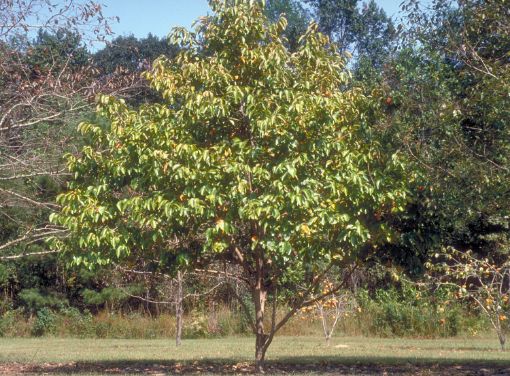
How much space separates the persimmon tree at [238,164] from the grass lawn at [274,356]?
7.68ft

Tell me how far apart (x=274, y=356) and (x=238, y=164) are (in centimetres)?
707

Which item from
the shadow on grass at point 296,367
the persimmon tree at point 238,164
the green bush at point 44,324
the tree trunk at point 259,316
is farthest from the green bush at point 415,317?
the persimmon tree at point 238,164

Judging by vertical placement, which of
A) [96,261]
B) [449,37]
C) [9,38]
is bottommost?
[96,261]

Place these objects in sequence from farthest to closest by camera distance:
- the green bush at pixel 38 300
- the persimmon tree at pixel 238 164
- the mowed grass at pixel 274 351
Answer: the green bush at pixel 38 300 < the mowed grass at pixel 274 351 < the persimmon tree at pixel 238 164

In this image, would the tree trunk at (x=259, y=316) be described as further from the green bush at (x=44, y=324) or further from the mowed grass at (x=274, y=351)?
the green bush at (x=44, y=324)

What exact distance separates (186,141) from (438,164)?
3.62 meters

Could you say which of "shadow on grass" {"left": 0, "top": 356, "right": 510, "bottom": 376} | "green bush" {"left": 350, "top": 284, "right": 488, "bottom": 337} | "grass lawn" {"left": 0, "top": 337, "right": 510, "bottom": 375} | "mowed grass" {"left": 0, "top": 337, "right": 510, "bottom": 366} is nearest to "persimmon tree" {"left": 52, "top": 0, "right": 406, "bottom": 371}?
"shadow on grass" {"left": 0, "top": 356, "right": 510, "bottom": 376}

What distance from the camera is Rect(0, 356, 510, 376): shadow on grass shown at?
43.8 feet

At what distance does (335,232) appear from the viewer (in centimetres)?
1125

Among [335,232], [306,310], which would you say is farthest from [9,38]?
[306,310]

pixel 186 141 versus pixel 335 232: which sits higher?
pixel 186 141

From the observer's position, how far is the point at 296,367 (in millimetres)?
14344

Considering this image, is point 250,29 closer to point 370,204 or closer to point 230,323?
point 370,204

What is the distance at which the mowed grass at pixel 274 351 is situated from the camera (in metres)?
16.0
